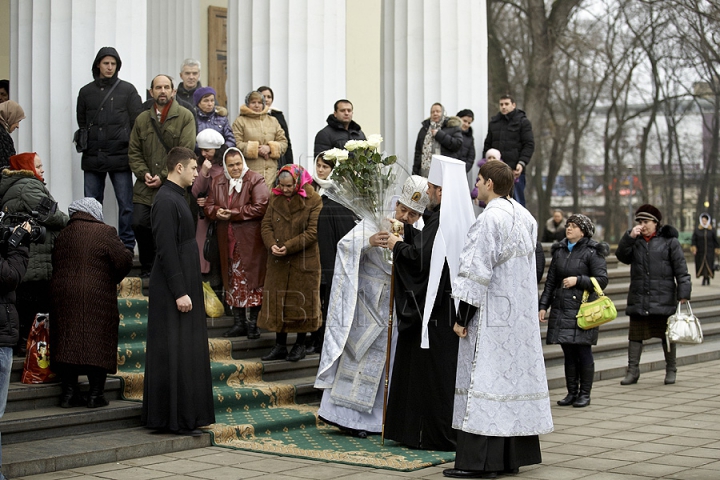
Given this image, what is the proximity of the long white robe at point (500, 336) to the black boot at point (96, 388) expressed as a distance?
2693 millimetres

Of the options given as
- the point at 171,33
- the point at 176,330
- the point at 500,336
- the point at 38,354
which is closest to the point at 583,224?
the point at 500,336

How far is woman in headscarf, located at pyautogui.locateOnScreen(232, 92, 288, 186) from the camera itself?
10.5m

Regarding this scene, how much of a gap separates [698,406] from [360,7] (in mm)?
11111

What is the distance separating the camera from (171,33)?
15.8 m

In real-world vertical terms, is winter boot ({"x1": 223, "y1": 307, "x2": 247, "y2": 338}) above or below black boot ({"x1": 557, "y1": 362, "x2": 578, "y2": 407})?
above

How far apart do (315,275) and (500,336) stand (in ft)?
9.81

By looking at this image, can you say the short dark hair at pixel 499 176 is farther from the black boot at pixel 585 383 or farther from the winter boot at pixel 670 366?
the winter boot at pixel 670 366

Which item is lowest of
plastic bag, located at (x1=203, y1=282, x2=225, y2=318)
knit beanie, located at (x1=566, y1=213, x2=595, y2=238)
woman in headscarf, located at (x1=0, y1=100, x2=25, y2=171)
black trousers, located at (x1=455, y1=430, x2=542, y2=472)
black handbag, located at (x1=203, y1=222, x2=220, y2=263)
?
black trousers, located at (x1=455, y1=430, x2=542, y2=472)

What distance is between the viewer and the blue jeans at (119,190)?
9.95 meters

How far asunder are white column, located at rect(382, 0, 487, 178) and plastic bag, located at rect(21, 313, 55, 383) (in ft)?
20.8

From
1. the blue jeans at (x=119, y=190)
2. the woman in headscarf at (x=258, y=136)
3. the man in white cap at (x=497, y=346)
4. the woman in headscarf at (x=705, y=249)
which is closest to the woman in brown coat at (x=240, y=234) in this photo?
the woman in headscarf at (x=258, y=136)

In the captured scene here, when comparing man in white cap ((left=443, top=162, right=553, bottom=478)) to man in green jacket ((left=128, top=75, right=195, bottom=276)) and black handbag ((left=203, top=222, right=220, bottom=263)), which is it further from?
man in green jacket ((left=128, top=75, right=195, bottom=276))

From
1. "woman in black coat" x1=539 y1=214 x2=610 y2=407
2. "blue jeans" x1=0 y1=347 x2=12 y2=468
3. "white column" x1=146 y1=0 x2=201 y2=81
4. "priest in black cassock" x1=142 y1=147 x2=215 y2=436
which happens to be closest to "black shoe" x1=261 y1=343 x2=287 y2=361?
"priest in black cassock" x1=142 y1=147 x2=215 y2=436

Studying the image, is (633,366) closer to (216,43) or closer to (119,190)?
(119,190)
